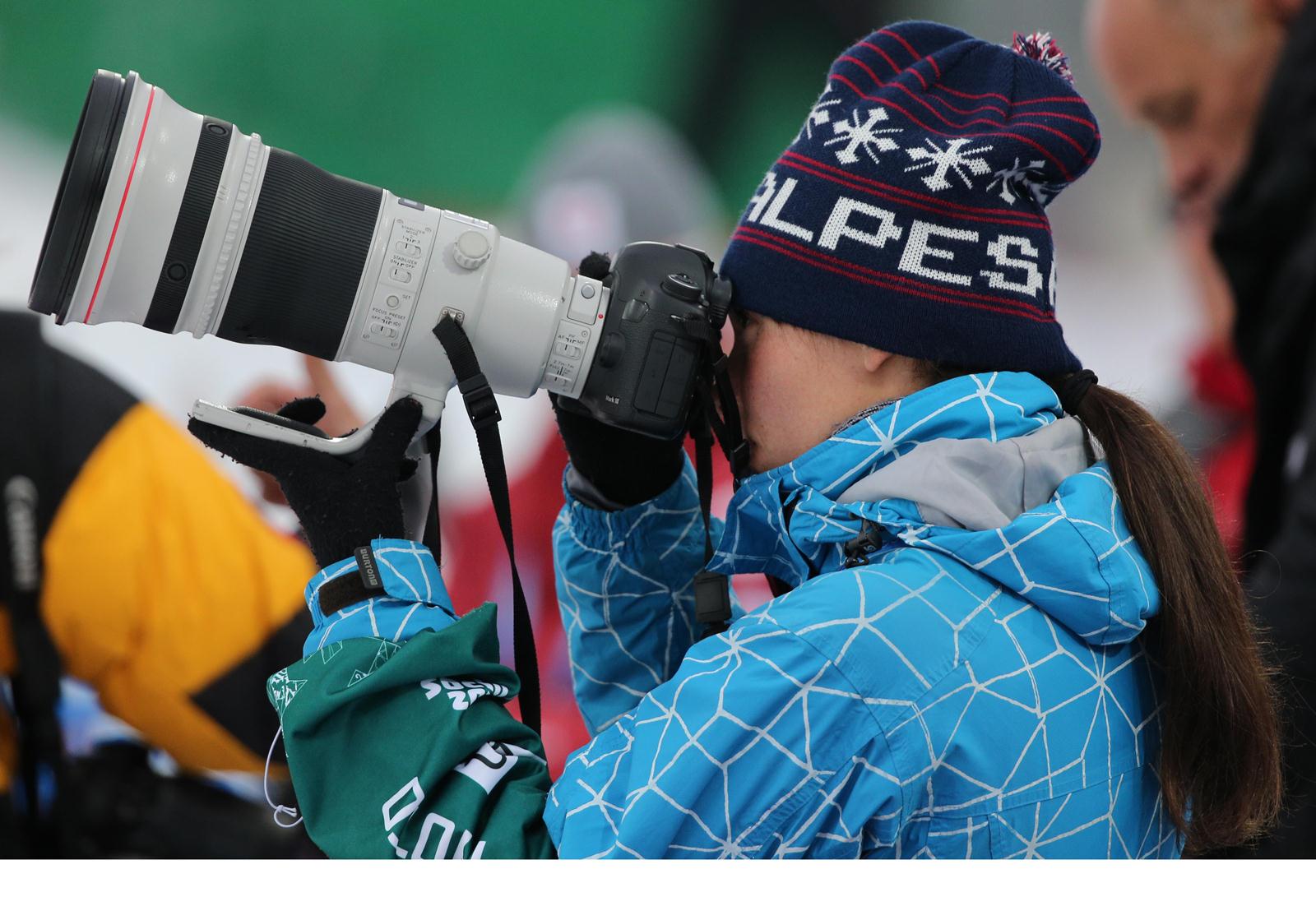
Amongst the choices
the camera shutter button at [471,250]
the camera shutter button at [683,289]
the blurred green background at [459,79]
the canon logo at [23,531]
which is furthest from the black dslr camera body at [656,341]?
the canon logo at [23,531]

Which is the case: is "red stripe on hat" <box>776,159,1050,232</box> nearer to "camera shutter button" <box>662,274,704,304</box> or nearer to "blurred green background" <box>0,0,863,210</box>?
"camera shutter button" <box>662,274,704,304</box>

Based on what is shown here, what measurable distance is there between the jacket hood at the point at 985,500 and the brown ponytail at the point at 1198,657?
0.02 meters

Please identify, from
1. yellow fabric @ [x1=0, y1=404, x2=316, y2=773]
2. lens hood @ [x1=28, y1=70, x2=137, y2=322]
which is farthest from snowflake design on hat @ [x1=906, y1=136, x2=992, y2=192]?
yellow fabric @ [x1=0, y1=404, x2=316, y2=773]

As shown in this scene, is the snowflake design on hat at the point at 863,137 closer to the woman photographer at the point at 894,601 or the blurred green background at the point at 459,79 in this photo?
the woman photographer at the point at 894,601

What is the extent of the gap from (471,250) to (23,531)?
739 millimetres

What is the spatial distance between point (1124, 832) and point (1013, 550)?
20 cm

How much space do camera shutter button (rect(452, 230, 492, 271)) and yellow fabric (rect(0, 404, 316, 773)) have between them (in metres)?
0.60

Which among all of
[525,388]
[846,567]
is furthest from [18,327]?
[846,567]

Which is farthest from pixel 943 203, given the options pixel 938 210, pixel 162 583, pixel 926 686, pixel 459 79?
pixel 162 583

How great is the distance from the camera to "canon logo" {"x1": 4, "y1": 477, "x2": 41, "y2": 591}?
4.08 feet

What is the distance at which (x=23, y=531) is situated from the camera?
1.25m

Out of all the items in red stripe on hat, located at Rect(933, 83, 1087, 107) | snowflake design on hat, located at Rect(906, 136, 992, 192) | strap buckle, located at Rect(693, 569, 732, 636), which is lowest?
strap buckle, located at Rect(693, 569, 732, 636)

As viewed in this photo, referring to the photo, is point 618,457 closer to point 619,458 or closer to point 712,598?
point 619,458

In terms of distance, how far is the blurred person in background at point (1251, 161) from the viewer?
1.55 metres
